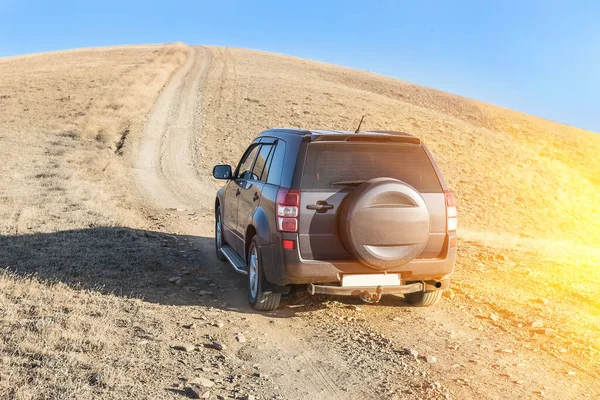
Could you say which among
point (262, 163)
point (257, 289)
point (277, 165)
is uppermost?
point (277, 165)

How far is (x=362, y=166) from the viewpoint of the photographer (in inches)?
224

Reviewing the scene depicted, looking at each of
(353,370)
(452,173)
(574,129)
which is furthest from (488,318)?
(574,129)

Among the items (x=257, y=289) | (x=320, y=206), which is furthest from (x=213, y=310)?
(x=320, y=206)

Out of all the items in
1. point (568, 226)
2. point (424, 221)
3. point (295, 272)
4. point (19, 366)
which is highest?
point (424, 221)

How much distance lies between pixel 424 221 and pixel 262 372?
6.88 ft

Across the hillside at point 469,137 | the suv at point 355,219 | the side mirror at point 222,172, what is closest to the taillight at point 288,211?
the suv at point 355,219

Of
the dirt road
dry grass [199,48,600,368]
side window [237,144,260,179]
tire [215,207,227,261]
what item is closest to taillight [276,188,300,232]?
the dirt road

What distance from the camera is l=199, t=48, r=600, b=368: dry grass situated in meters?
7.58

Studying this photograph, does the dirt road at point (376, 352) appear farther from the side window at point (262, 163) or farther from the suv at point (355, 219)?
the side window at point (262, 163)

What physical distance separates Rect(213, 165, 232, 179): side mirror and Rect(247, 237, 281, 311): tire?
152 centimetres

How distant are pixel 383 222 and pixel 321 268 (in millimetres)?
747

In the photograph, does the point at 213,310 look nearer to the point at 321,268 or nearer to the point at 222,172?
the point at 321,268

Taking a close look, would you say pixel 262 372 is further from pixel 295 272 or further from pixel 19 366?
pixel 19 366

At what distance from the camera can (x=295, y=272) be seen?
558cm
